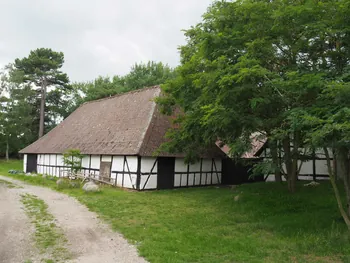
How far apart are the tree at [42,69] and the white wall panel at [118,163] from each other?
24.8m

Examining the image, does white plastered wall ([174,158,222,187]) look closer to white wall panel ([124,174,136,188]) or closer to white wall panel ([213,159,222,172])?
white wall panel ([213,159,222,172])

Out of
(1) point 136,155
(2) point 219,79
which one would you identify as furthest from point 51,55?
(2) point 219,79

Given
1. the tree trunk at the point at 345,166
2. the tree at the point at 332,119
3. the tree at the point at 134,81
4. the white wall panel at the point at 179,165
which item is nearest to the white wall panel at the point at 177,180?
the white wall panel at the point at 179,165

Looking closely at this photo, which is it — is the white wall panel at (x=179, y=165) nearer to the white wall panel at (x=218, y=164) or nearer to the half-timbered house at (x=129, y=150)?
the half-timbered house at (x=129, y=150)

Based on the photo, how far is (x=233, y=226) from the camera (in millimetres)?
8305

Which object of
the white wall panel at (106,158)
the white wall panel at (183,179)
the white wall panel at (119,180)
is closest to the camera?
the white wall panel at (119,180)

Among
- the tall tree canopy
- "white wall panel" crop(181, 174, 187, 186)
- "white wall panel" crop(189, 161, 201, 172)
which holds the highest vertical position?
the tall tree canopy

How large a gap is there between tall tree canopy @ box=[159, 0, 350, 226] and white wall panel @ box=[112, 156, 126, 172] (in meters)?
9.06

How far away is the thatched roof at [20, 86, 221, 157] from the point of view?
16.9 meters

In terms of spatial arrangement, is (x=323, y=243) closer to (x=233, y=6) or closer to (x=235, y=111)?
(x=235, y=111)

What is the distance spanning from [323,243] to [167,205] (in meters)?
6.20

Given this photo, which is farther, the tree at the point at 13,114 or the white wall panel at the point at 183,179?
the tree at the point at 13,114

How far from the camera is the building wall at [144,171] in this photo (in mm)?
15984

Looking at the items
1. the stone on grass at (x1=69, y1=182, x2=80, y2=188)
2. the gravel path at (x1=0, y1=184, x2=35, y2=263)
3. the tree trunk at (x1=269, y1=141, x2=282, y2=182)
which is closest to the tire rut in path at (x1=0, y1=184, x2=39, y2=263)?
the gravel path at (x1=0, y1=184, x2=35, y2=263)
